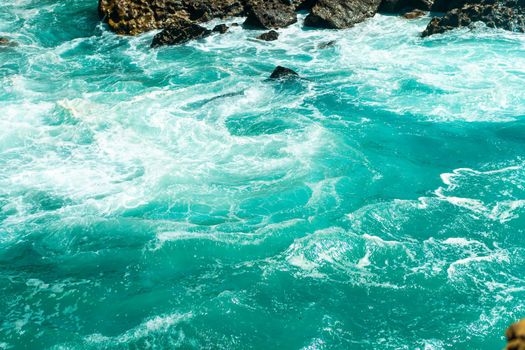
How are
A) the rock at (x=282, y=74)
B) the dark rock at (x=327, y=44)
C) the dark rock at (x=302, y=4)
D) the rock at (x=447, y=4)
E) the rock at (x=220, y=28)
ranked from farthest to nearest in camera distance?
the dark rock at (x=302, y=4) → the rock at (x=220, y=28) → the rock at (x=447, y=4) → the dark rock at (x=327, y=44) → the rock at (x=282, y=74)

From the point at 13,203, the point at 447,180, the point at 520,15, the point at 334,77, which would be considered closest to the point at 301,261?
the point at 447,180

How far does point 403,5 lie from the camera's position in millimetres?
23375

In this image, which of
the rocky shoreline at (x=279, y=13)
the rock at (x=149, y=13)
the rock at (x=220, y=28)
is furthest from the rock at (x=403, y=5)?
the rock at (x=220, y=28)

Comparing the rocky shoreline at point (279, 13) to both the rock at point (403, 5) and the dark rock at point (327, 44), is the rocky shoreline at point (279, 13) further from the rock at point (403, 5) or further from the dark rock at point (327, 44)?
the dark rock at point (327, 44)

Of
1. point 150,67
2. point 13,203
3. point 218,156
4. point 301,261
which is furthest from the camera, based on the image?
point 150,67

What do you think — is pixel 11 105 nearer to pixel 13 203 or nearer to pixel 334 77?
pixel 13 203

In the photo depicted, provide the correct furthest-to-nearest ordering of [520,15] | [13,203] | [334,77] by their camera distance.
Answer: [520,15] → [334,77] → [13,203]

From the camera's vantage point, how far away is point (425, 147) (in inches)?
502

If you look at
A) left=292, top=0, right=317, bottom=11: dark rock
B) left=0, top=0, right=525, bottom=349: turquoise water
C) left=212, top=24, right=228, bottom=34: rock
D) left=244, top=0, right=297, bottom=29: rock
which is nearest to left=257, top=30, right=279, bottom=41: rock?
left=244, top=0, right=297, bottom=29: rock

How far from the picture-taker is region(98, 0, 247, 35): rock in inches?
867

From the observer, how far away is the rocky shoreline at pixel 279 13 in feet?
68.0

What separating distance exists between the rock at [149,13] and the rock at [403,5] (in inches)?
Result: 284

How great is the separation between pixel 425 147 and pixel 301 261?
5.64 metres

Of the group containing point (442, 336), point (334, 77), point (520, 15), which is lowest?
point (442, 336)
